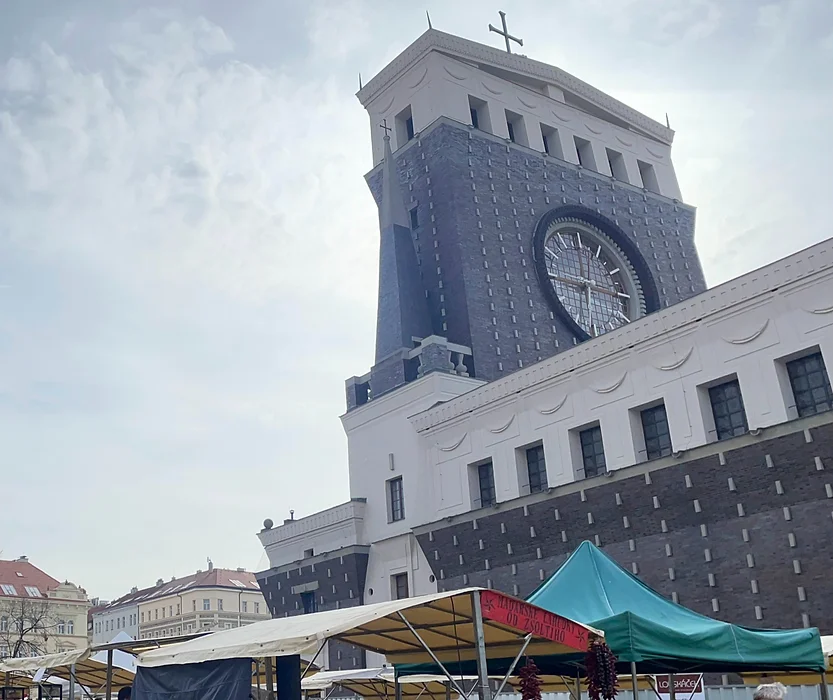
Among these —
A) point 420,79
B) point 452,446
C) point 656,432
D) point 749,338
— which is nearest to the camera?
point 749,338

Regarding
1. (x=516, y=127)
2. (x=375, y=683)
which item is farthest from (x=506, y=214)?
(x=375, y=683)

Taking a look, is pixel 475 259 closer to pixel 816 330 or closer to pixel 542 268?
pixel 542 268

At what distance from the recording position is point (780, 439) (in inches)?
818

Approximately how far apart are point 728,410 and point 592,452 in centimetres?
456

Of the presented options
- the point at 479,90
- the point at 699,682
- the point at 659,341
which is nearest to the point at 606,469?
the point at 659,341

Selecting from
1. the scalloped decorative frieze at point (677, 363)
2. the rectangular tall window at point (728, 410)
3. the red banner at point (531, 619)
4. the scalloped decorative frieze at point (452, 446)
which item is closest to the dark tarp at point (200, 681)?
the red banner at point (531, 619)

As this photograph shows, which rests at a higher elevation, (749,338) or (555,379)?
(555,379)

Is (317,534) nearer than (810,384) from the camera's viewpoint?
No

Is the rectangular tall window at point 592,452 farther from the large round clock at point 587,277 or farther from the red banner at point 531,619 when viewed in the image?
the red banner at point 531,619

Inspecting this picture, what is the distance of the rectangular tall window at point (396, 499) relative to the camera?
32.6m

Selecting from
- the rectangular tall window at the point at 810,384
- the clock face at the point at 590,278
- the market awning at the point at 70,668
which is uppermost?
the clock face at the point at 590,278

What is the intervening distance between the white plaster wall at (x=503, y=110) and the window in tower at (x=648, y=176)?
0.22 meters

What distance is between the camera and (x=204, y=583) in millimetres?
94562

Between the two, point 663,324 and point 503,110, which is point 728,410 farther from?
point 503,110
